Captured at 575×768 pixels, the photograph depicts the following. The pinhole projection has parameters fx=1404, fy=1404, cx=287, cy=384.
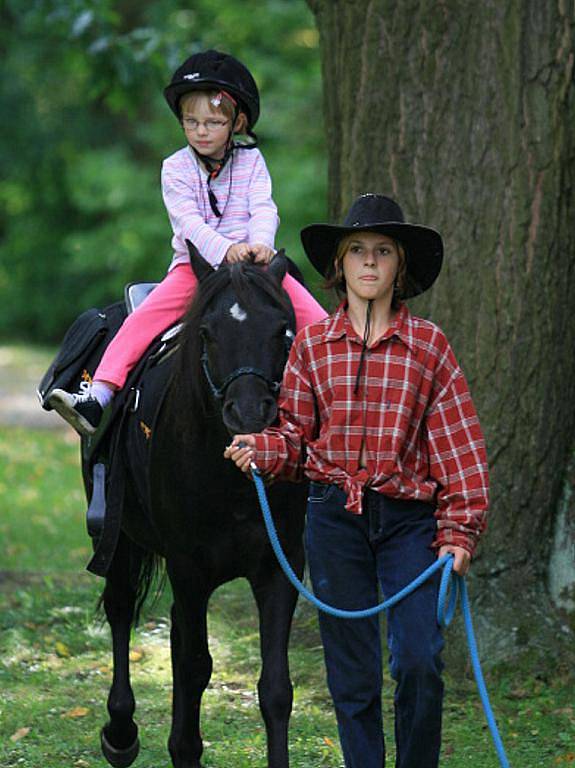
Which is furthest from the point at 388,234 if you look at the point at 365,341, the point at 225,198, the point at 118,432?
the point at 118,432

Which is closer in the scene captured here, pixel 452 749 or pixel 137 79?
pixel 452 749

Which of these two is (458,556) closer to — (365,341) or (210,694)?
(365,341)

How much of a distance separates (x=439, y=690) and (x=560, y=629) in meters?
2.47

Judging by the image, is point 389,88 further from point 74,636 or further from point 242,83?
point 74,636

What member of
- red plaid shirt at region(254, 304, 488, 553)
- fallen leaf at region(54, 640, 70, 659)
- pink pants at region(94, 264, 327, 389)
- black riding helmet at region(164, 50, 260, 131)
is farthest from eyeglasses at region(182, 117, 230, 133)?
fallen leaf at region(54, 640, 70, 659)

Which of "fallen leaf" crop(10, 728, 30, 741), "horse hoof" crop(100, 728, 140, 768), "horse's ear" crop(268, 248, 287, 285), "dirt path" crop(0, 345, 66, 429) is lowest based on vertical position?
"dirt path" crop(0, 345, 66, 429)

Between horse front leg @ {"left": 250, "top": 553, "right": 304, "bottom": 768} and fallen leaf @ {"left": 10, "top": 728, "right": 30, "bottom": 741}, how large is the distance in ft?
5.57

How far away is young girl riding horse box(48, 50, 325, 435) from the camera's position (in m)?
5.15

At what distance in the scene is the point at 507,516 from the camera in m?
6.47

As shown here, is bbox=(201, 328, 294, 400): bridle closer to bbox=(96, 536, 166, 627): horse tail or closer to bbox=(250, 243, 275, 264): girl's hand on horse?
bbox=(250, 243, 275, 264): girl's hand on horse

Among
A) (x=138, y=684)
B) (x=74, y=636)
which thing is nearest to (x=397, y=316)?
(x=138, y=684)

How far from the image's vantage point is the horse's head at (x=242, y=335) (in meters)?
4.29

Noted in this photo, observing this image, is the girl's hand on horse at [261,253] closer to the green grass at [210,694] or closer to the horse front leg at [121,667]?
the horse front leg at [121,667]

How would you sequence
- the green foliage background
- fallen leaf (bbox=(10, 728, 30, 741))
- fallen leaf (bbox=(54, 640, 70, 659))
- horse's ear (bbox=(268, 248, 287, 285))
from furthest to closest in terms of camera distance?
the green foliage background → fallen leaf (bbox=(54, 640, 70, 659)) → fallen leaf (bbox=(10, 728, 30, 741)) → horse's ear (bbox=(268, 248, 287, 285))
